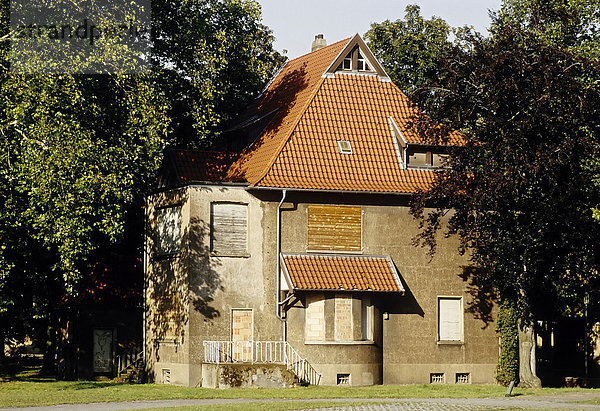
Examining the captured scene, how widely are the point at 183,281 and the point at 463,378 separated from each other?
10.5 meters

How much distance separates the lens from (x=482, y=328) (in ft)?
129

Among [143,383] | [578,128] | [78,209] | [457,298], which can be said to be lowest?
[143,383]

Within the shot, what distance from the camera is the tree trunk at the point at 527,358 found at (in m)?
35.9

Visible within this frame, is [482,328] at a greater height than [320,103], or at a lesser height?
lesser

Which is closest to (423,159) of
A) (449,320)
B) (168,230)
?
(449,320)

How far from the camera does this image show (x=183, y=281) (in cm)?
3706

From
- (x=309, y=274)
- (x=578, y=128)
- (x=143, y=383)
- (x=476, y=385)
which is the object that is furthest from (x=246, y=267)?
(x=578, y=128)

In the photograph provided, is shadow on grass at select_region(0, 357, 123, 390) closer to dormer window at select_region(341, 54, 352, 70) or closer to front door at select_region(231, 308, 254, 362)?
front door at select_region(231, 308, 254, 362)

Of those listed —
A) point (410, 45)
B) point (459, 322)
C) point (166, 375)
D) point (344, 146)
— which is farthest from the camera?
point (410, 45)

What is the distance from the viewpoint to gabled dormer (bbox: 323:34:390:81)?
40.5 metres

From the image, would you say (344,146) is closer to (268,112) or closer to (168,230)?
(268,112)

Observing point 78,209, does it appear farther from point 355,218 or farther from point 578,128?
point 578,128

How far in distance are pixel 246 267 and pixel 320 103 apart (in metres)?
6.78

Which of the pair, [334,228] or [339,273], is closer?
[339,273]
